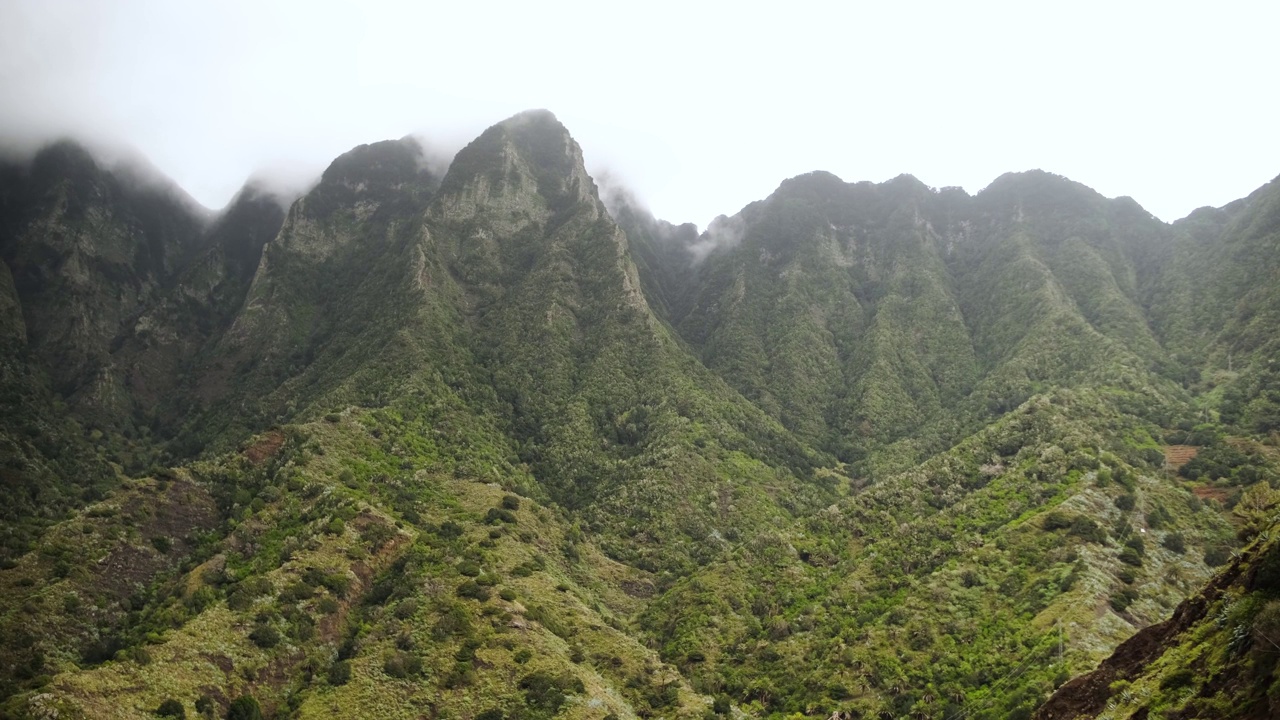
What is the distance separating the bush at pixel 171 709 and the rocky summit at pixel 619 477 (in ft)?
0.74

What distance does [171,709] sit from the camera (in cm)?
4516

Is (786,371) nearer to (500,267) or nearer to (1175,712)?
(500,267)

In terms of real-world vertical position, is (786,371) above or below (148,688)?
above

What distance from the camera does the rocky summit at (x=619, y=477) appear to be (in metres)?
54.6

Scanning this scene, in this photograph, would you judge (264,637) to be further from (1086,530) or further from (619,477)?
(1086,530)

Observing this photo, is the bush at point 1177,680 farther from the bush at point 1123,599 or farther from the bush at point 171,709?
the bush at point 171,709

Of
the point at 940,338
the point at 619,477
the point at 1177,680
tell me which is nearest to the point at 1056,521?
the point at 1177,680

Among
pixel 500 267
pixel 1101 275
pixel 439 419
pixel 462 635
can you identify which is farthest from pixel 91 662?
pixel 1101 275

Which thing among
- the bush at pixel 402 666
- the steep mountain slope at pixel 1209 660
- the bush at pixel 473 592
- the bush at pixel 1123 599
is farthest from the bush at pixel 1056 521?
the bush at pixel 402 666

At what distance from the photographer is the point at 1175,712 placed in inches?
846

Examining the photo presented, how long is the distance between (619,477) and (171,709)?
75.9 m

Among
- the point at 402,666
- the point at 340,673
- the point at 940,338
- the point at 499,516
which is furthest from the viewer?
the point at 940,338

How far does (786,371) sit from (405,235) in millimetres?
109541

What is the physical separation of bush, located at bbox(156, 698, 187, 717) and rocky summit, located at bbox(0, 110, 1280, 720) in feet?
0.74
